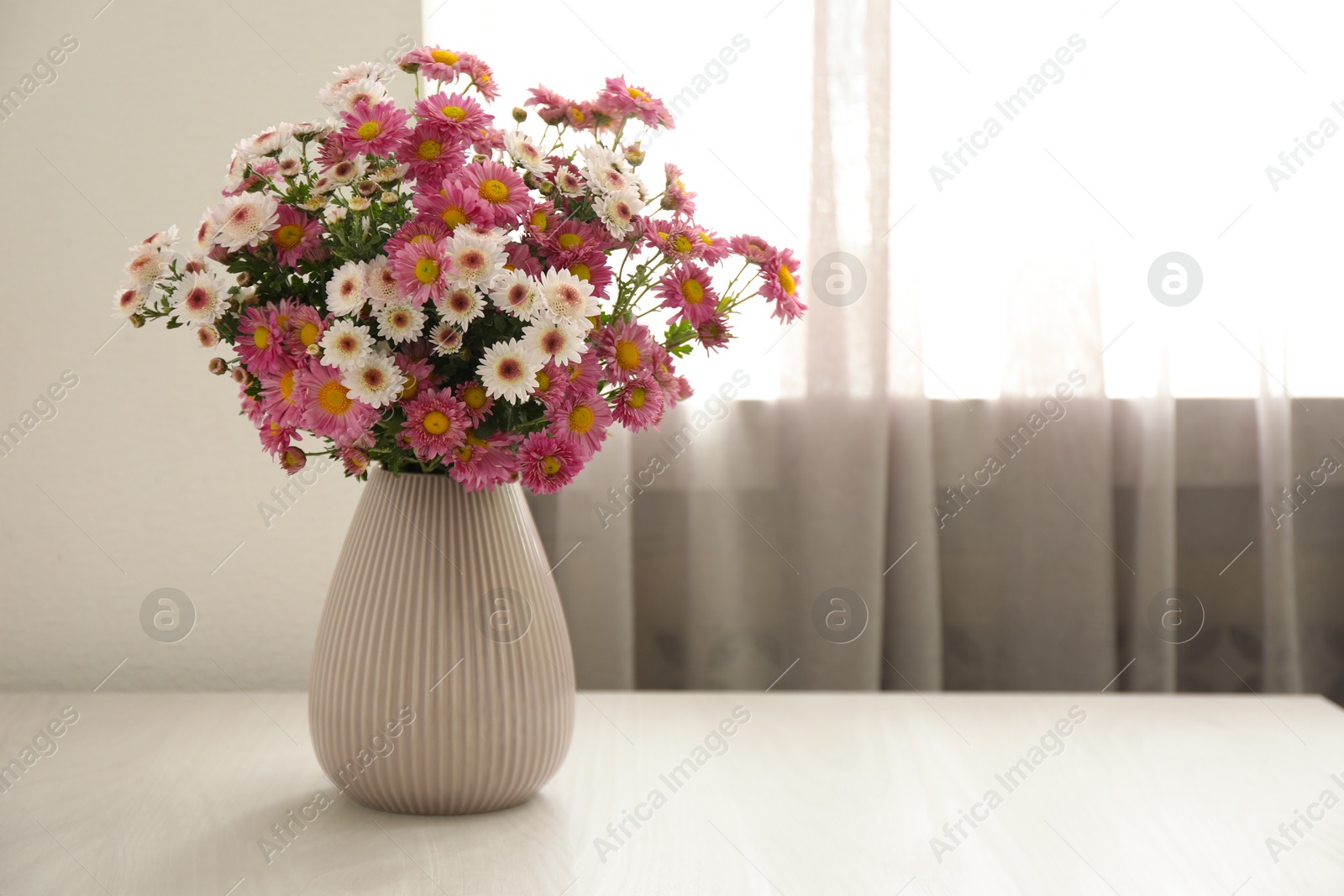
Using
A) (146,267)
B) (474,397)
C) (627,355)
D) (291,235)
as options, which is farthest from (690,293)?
(146,267)

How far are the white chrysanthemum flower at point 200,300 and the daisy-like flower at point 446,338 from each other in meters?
0.15

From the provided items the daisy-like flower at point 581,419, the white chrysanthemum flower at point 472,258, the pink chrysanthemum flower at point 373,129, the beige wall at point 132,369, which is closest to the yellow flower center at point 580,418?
the daisy-like flower at point 581,419

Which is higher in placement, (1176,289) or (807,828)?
(1176,289)

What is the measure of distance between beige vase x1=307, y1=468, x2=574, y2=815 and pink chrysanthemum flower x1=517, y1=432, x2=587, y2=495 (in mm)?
84

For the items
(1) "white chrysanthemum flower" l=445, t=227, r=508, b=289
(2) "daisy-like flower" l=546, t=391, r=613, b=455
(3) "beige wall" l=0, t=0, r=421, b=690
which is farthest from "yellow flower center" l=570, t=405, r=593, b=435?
(3) "beige wall" l=0, t=0, r=421, b=690

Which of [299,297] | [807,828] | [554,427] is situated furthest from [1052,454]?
[299,297]

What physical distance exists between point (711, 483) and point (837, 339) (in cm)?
27

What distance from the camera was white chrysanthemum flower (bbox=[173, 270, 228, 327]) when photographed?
681 millimetres

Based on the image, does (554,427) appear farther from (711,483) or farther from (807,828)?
(711,483)

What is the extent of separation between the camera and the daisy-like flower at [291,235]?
68 cm

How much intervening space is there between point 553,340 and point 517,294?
1.4 inches

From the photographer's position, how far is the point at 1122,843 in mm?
734

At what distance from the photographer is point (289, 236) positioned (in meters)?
0.68

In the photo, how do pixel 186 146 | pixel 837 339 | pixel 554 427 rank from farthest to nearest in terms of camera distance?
pixel 837 339 → pixel 186 146 → pixel 554 427
